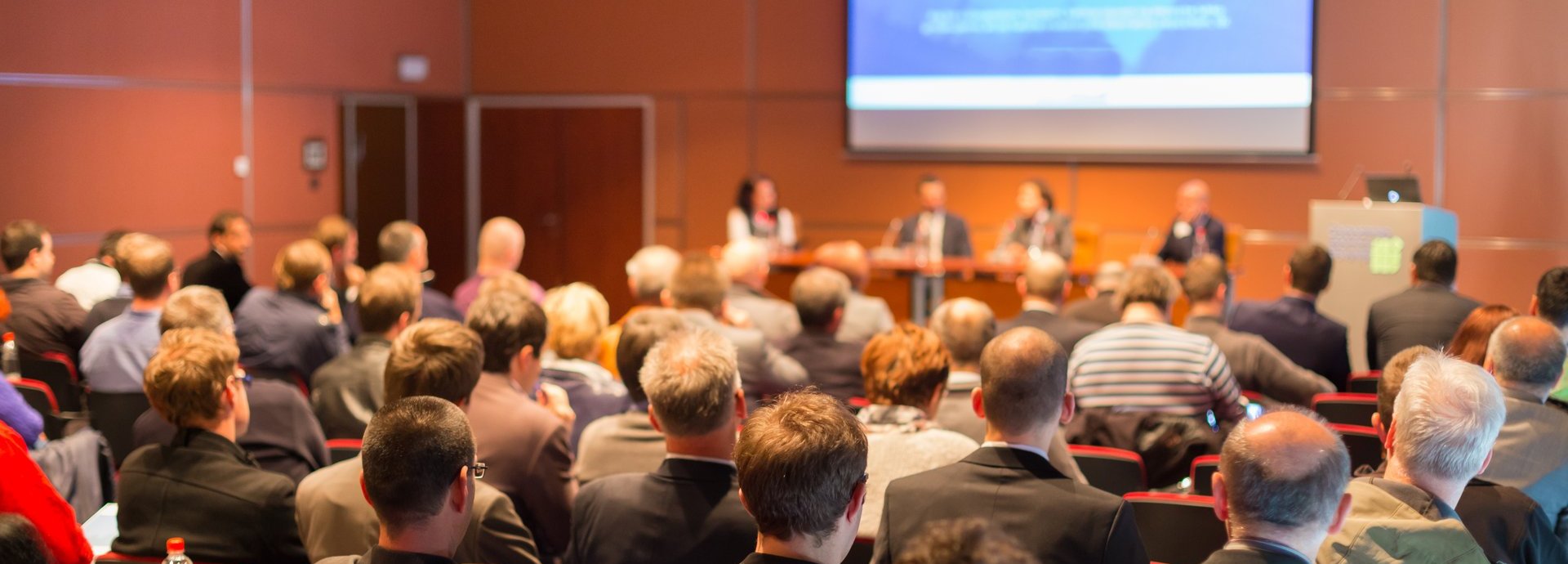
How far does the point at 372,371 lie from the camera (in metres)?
4.34

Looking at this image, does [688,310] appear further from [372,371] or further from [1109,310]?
[1109,310]

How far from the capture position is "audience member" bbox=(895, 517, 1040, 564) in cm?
142

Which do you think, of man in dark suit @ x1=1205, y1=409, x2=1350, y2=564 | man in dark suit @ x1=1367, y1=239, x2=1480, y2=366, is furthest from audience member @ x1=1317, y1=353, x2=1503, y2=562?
man in dark suit @ x1=1367, y1=239, x2=1480, y2=366

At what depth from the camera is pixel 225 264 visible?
7000 mm

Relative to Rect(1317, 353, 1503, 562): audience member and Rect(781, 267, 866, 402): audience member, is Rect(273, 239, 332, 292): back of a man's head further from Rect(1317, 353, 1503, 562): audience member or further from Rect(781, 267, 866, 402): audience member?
Rect(1317, 353, 1503, 562): audience member

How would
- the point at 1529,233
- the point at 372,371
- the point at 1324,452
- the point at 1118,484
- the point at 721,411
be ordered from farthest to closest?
the point at 1529,233 < the point at 372,371 < the point at 1118,484 < the point at 721,411 < the point at 1324,452

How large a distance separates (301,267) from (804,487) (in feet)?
13.2

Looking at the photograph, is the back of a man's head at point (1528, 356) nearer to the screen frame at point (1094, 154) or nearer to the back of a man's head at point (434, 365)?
the back of a man's head at point (434, 365)

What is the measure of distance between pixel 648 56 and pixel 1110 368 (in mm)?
7335

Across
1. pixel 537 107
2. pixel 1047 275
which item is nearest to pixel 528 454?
pixel 1047 275

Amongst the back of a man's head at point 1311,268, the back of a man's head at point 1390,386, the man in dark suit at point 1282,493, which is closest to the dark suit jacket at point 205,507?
the man in dark suit at point 1282,493

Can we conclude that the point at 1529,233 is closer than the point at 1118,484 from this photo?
No

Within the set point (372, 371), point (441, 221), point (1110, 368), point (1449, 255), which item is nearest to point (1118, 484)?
point (1110, 368)

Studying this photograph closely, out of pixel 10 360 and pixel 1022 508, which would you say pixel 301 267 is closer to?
pixel 10 360
